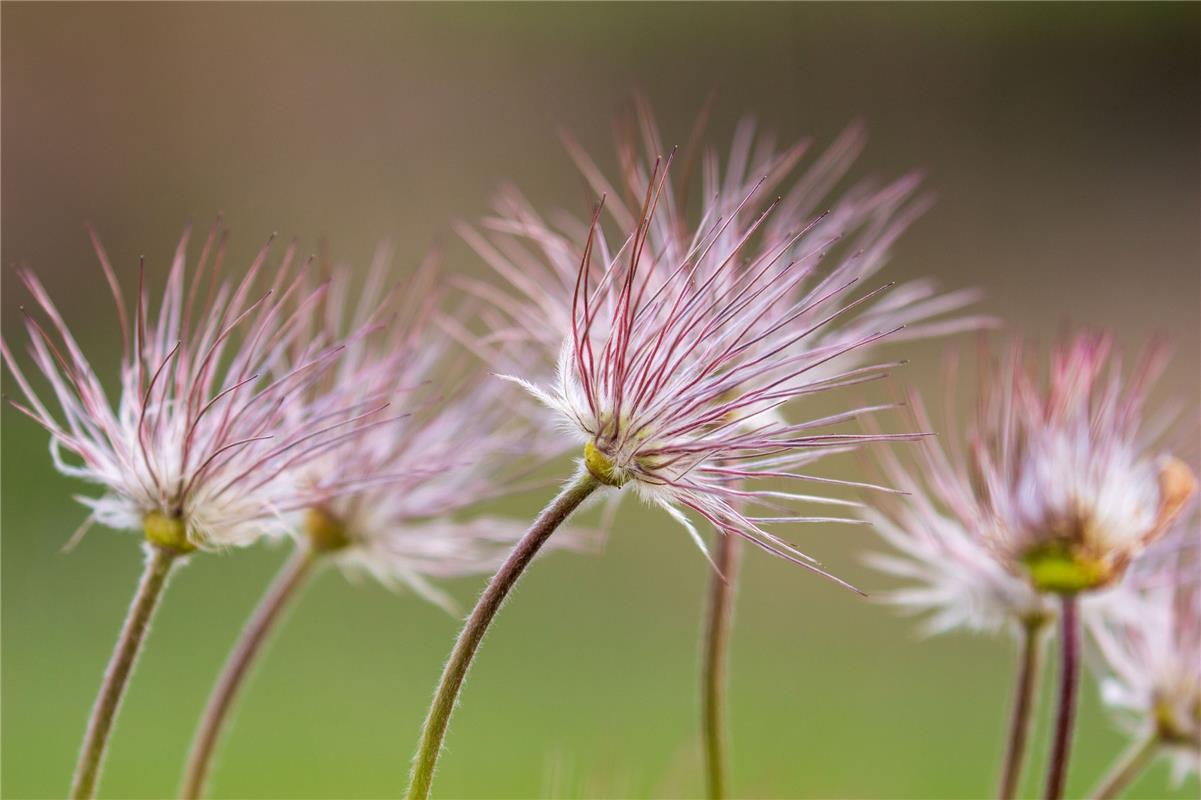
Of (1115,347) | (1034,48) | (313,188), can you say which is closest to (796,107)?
(1034,48)

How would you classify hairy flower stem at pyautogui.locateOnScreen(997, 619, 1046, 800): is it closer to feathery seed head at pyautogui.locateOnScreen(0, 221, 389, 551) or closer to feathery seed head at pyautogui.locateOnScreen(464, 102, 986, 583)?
feathery seed head at pyautogui.locateOnScreen(464, 102, 986, 583)

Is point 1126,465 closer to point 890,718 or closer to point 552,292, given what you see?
point 552,292

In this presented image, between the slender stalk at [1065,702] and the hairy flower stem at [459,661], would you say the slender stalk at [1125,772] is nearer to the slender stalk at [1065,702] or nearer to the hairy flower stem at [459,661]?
the slender stalk at [1065,702]

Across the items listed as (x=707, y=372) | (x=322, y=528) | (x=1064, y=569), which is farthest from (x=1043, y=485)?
(x=322, y=528)

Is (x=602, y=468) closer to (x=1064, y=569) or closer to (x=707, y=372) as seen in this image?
(x=707, y=372)

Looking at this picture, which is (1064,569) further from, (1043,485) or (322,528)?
(322,528)

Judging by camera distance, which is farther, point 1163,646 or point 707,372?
point 1163,646
